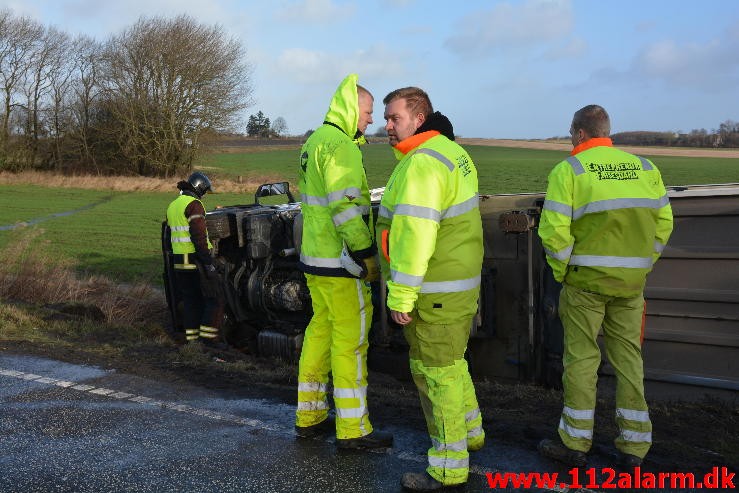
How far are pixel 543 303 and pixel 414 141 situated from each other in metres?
1.93

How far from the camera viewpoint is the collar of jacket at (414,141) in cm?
370

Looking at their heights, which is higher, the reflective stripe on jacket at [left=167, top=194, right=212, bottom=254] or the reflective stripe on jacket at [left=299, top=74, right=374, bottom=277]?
the reflective stripe on jacket at [left=299, top=74, right=374, bottom=277]

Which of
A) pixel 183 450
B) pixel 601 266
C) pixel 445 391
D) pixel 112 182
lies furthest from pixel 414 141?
pixel 112 182

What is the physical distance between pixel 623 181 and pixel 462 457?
1.61 metres

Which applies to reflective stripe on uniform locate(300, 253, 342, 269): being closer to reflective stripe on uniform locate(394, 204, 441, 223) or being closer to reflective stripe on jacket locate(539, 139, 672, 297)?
reflective stripe on uniform locate(394, 204, 441, 223)

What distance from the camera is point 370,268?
4.10 meters

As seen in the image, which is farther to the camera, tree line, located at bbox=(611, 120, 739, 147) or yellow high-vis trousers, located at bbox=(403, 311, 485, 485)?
tree line, located at bbox=(611, 120, 739, 147)

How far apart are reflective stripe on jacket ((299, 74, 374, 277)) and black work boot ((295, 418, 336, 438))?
93cm

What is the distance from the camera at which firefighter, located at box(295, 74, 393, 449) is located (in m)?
4.09

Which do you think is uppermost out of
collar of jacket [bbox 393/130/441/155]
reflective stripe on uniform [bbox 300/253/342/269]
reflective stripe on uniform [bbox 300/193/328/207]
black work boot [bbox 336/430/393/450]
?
collar of jacket [bbox 393/130/441/155]

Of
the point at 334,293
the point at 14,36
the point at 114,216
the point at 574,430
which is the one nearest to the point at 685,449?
the point at 574,430

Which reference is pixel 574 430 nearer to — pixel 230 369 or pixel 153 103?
pixel 230 369

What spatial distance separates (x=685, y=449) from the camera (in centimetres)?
395

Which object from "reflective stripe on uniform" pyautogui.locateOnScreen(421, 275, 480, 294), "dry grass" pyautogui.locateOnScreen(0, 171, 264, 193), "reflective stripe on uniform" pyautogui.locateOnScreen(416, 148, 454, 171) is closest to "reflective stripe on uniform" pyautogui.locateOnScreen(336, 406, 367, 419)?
"reflective stripe on uniform" pyautogui.locateOnScreen(421, 275, 480, 294)
